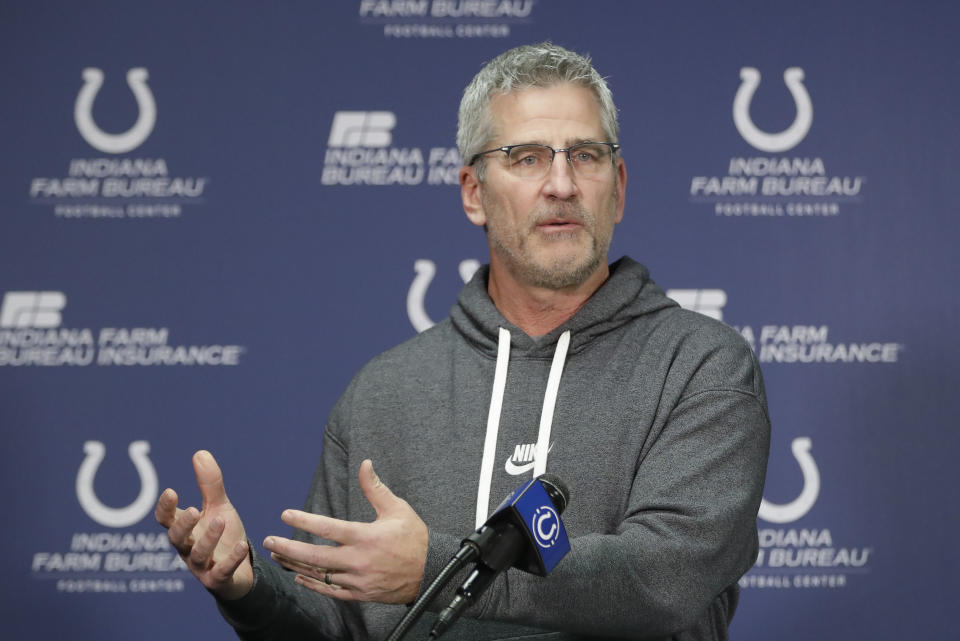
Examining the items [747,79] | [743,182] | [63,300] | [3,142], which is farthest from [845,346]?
[3,142]

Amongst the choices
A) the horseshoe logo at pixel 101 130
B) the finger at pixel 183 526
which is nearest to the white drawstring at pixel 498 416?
the finger at pixel 183 526

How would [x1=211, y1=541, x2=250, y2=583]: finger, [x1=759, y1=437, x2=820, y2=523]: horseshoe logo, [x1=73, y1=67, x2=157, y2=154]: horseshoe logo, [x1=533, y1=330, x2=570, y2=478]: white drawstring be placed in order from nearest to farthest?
[x1=211, y1=541, x2=250, y2=583]: finger
[x1=533, y1=330, x2=570, y2=478]: white drawstring
[x1=759, y1=437, x2=820, y2=523]: horseshoe logo
[x1=73, y1=67, x2=157, y2=154]: horseshoe logo

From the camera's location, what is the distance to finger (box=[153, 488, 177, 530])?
1554 millimetres

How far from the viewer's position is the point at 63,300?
3.13 metres

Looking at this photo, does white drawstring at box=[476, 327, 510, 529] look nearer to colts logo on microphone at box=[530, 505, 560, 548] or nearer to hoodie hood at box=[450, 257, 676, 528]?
hoodie hood at box=[450, 257, 676, 528]

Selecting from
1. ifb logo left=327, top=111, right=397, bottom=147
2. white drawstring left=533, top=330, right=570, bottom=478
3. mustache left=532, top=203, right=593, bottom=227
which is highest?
ifb logo left=327, top=111, right=397, bottom=147

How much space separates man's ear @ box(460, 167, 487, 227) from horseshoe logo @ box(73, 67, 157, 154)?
1.43 metres

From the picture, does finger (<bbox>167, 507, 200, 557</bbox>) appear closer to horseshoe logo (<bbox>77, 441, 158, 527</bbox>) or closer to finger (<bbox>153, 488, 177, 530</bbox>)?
finger (<bbox>153, 488, 177, 530</bbox>)

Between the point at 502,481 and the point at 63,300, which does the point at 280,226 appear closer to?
the point at 63,300

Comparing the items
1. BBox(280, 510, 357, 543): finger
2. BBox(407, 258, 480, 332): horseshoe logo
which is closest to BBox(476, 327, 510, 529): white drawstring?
BBox(280, 510, 357, 543): finger

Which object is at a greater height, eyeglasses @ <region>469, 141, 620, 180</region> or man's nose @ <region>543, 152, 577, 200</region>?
eyeglasses @ <region>469, 141, 620, 180</region>

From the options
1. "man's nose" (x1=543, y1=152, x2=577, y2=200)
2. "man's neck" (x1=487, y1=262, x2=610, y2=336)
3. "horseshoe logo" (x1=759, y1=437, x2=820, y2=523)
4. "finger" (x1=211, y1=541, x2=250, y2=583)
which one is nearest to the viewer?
"finger" (x1=211, y1=541, x2=250, y2=583)

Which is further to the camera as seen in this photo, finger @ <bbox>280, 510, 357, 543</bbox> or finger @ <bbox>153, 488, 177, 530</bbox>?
finger @ <bbox>153, 488, 177, 530</bbox>

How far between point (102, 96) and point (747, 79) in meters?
1.87
